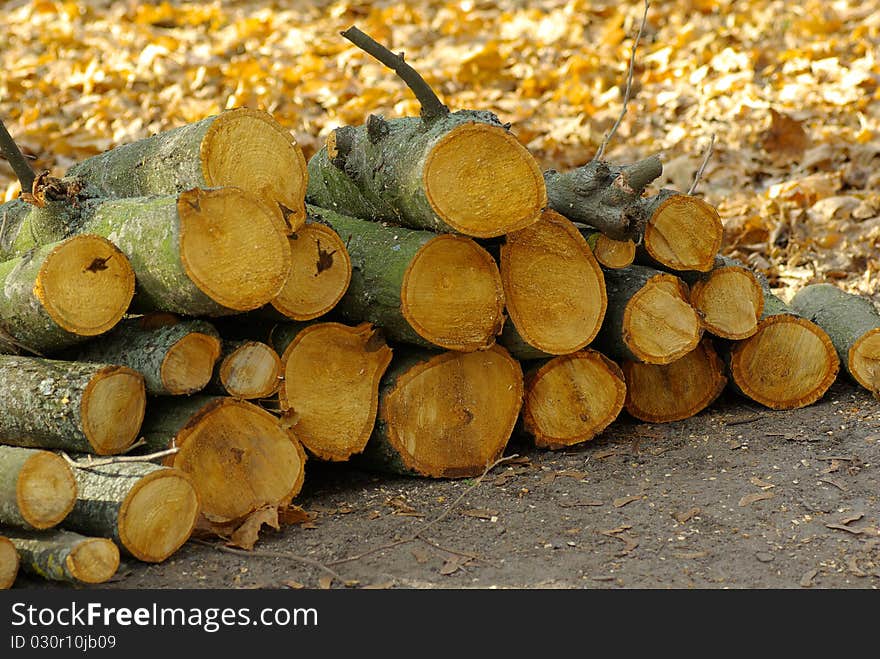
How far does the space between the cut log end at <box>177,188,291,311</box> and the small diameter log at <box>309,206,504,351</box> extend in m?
0.46

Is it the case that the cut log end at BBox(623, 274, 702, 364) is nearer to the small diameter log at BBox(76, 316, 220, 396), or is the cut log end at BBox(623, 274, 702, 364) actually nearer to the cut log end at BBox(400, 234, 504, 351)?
the cut log end at BBox(400, 234, 504, 351)

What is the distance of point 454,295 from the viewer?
146 inches

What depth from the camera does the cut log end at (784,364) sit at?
438 cm

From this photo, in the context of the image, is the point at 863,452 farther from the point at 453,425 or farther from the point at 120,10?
the point at 120,10

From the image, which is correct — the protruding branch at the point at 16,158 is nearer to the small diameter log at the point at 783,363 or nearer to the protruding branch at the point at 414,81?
the protruding branch at the point at 414,81

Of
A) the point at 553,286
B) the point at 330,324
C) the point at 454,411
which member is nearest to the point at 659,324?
the point at 553,286

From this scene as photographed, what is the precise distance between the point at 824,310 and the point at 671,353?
976 mm

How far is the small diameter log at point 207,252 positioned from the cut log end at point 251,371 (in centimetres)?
22

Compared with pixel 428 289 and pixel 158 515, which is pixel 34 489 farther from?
pixel 428 289

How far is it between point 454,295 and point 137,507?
50.5 inches

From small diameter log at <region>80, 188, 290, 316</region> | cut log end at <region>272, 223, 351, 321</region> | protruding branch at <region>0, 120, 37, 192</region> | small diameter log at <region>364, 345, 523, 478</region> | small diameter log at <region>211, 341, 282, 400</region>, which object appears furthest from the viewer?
small diameter log at <region>364, 345, 523, 478</region>

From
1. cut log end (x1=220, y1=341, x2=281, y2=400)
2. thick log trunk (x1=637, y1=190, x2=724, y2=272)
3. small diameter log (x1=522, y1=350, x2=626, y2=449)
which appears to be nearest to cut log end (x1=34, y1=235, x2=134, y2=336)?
cut log end (x1=220, y1=341, x2=281, y2=400)

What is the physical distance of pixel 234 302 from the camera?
3262 mm

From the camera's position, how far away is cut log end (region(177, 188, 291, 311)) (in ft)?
10.5
